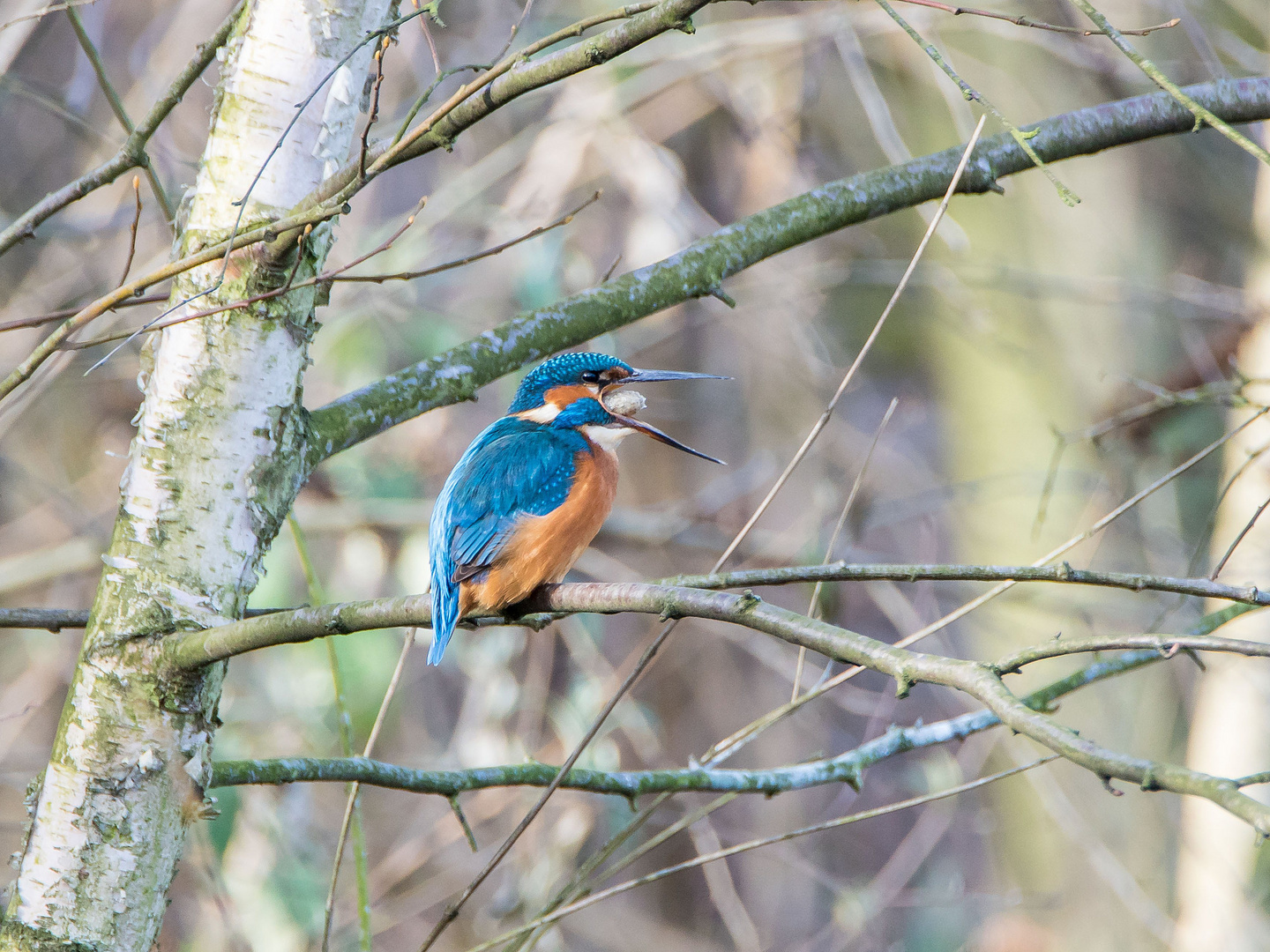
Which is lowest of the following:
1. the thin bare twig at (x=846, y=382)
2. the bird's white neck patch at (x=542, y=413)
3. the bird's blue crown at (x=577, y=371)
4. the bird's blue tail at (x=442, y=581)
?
the thin bare twig at (x=846, y=382)

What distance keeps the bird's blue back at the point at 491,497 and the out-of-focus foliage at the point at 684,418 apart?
192 centimetres

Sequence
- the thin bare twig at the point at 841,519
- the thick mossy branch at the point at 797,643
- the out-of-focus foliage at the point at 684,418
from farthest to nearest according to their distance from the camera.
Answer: the out-of-focus foliage at the point at 684,418
the thin bare twig at the point at 841,519
the thick mossy branch at the point at 797,643

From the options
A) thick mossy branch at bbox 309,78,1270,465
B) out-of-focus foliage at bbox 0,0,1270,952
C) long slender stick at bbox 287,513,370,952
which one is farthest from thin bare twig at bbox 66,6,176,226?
out-of-focus foliage at bbox 0,0,1270,952

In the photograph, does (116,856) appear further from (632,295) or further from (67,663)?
(67,663)

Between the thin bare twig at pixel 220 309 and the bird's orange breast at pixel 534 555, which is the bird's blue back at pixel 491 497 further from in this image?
the thin bare twig at pixel 220 309

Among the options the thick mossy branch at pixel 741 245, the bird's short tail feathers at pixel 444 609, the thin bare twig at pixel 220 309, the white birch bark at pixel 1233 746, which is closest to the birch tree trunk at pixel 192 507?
the thin bare twig at pixel 220 309

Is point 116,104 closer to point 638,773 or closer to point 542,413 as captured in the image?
point 542,413

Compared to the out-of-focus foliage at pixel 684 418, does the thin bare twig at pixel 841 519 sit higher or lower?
lower

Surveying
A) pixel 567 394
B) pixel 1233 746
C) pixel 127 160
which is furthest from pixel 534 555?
pixel 1233 746

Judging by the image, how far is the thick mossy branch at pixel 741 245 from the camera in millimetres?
2064

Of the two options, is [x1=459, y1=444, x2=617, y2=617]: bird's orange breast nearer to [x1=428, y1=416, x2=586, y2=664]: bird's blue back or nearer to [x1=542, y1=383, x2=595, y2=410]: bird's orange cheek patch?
[x1=428, y1=416, x2=586, y2=664]: bird's blue back

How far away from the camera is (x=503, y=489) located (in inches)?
93.6

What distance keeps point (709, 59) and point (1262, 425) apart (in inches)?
124

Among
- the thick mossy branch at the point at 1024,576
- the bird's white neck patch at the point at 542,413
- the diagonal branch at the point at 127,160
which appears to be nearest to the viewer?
the thick mossy branch at the point at 1024,576
